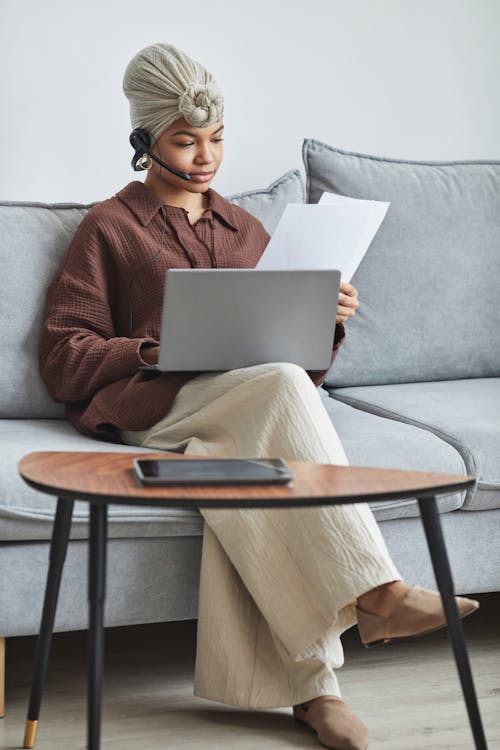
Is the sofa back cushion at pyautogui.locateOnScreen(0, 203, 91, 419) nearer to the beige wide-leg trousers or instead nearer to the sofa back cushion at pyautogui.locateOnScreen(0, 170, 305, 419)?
the sofa back cushion at pyautogui.locateOnScreen(0, 170, 305, 419)

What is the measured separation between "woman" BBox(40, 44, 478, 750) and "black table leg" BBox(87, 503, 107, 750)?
0.43 m

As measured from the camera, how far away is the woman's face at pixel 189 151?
1.94 metres

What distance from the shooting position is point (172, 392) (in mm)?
1715

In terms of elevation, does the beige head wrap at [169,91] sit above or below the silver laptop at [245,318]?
above

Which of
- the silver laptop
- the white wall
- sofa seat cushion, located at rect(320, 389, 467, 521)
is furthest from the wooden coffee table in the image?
the white wall

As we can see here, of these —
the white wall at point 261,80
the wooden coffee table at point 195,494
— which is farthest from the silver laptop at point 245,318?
the white wall at point 261,80

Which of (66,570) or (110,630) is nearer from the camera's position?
(66,570)

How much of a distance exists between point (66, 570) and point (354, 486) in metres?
0.64

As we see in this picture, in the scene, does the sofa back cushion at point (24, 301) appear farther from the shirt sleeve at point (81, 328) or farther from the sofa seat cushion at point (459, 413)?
the sofa seat cushion at point (459, 413)

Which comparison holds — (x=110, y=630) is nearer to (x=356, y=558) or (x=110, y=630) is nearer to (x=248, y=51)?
(x=356, y=558)

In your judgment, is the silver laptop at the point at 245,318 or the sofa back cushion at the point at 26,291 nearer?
the silver laptop at the point at 245,318

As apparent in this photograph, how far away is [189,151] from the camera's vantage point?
195cm

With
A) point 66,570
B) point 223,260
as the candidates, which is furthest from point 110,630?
point 223,260

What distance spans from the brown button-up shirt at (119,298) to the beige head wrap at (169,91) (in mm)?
145
